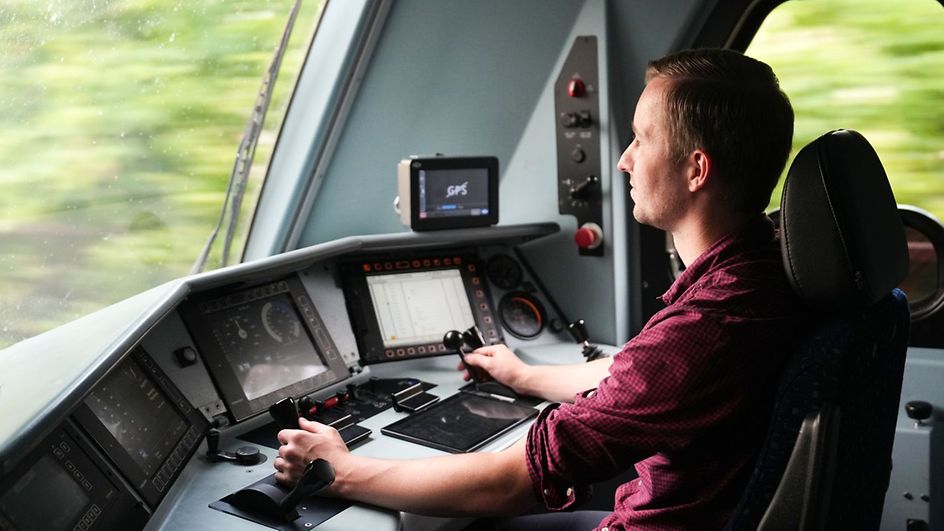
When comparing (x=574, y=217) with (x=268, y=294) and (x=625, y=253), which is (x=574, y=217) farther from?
(x=268, y=294)

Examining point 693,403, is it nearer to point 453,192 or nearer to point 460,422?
point 460,422

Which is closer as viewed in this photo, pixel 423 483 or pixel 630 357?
Result: pixel 630 357

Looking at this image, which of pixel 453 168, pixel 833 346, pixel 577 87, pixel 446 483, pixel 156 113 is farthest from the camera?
pixel 577 87

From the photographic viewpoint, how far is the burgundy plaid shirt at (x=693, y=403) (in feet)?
4.37

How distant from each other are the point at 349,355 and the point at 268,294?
31cm

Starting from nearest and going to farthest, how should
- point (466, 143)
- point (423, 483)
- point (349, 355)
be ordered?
point (423, 483)
point (349, 355)
point (466, 143)

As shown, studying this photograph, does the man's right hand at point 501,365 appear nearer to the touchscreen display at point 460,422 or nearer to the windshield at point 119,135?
the touchscreen display at point 460,422

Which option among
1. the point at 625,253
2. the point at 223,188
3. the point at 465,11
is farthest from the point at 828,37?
the point at 223,188

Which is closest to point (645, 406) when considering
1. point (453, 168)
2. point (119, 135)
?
point (453, 168)

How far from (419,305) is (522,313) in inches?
14.8

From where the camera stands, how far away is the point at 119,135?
7.87ft

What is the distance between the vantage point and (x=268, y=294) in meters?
2.25

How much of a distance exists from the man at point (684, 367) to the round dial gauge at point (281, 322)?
0.59 m

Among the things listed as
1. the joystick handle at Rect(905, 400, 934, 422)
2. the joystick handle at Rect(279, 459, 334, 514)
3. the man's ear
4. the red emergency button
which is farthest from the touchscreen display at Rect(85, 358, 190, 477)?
the joystick handle at Rect(905, 400, 934, 422)
